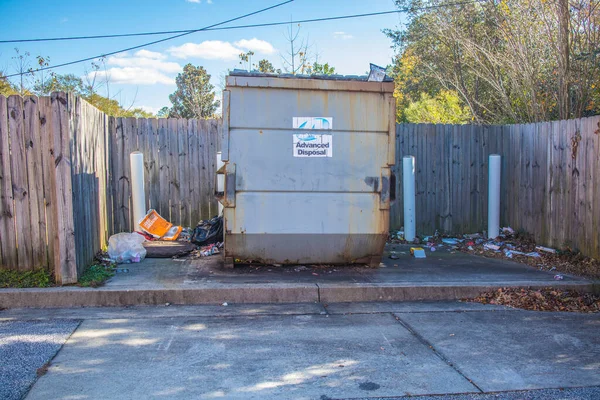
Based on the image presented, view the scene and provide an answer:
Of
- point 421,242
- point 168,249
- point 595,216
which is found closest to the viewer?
point 595,216

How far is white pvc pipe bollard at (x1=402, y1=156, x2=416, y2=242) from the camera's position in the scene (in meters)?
8.70

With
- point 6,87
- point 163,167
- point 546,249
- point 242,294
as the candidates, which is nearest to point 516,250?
point 546,249

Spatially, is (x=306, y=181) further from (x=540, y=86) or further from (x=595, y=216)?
(x=540, y=86)

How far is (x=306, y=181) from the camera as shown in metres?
6.41

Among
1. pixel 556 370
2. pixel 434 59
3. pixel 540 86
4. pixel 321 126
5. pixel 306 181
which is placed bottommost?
pixel 556 370

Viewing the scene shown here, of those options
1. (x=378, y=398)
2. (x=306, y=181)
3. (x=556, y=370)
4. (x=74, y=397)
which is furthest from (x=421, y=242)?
(x=74, y=397)

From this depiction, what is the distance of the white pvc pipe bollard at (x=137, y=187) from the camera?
807 cm

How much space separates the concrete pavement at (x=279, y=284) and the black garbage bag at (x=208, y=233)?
86cm

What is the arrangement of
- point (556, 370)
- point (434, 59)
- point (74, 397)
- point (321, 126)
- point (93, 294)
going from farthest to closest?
point (434, 59) → point (321, 126) → point (93, 294) → point (556, 370) → point (74, 397)

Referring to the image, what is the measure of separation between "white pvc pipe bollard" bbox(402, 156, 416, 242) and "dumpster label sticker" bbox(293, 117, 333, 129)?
276 cm

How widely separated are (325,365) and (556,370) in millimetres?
1780

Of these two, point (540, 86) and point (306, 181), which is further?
point (540, 86)

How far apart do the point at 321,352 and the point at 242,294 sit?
1680 mm

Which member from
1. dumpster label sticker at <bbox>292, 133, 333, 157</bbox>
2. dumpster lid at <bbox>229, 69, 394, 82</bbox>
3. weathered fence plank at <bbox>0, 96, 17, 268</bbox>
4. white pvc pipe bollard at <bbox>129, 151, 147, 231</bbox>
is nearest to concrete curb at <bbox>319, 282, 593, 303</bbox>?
dumpster label sticker at <bbox>292, 133, 333, 157</bbox>
